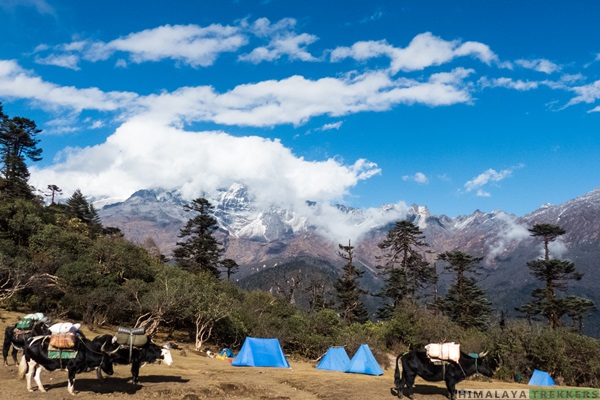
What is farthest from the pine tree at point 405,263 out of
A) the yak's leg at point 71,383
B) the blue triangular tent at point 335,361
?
the yak's leg at point 71,383

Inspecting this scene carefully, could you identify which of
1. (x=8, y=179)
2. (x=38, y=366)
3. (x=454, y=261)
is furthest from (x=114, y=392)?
(x=8, y=179)

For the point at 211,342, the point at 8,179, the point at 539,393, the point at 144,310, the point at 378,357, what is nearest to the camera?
the point at 539,393

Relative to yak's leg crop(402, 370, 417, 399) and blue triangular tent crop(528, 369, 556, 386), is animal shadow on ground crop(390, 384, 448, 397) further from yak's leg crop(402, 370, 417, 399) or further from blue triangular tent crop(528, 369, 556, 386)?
blue triangular tent crop(528, 369, 556, 386)

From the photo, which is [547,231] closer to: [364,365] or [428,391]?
[364,365]

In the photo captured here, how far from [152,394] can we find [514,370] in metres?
25.7

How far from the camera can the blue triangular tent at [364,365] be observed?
28125mm

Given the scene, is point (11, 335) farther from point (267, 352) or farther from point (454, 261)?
point (454, 261)

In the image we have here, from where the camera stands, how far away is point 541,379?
27375mm

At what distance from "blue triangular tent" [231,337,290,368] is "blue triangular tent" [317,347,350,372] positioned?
2766 millimetres

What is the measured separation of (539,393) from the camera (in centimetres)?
1711

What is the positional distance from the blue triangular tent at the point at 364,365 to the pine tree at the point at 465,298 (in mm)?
27274

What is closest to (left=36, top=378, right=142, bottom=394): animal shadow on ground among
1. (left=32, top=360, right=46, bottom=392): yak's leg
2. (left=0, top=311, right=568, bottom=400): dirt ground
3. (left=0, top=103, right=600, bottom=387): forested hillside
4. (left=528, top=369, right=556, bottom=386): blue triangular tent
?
(left=0, top=311, right=568, bottom=400): dirt ground

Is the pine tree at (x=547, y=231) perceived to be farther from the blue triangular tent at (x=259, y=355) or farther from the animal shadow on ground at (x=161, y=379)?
the animal shadow on ground at (x=161, y=379)

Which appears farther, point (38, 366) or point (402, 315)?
point (402, 315)
